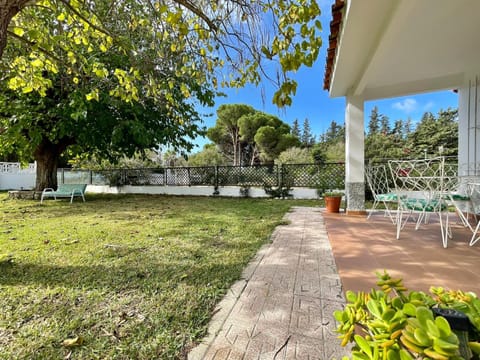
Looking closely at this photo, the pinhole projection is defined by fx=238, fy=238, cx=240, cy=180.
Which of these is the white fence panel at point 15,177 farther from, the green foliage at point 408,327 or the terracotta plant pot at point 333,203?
the green foliage at point 408,327

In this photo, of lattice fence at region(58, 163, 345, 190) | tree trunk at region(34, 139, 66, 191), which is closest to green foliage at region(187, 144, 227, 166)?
lattice fence at region(58, 163, 345, 190)

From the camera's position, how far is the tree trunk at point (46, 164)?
7.99m

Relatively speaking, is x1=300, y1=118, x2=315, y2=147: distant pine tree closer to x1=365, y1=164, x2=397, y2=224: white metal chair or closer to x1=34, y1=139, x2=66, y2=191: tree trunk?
x1=365, y1=164, x2=397, y2=224: white metal chair

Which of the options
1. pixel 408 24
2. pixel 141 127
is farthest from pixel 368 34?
pixel 141 127

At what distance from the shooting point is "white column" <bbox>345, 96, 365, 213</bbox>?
473 cm

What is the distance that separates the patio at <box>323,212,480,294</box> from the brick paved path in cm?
20

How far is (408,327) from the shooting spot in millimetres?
487

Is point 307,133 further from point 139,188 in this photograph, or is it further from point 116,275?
point 116,275

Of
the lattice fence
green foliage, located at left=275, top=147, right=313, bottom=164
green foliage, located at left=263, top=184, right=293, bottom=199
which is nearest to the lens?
the lattice fence

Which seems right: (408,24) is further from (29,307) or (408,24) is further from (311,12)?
(29,307)

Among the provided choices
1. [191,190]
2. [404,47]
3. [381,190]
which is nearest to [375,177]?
[381,190]

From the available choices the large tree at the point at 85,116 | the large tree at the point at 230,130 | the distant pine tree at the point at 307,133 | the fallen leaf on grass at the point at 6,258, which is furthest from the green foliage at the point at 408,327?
the distant pine tree at the point at 307,133

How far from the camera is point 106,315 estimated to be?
150 cm

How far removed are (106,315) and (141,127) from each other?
5998mm
